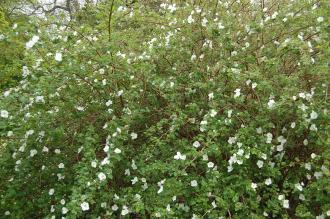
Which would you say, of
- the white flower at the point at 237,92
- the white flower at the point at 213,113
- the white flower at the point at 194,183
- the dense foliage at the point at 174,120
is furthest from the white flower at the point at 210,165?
the white flower at the point at 237,92

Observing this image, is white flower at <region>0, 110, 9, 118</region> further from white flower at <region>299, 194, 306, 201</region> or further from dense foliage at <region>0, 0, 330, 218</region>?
white flower at <region>299, 194, 306, 201</region>

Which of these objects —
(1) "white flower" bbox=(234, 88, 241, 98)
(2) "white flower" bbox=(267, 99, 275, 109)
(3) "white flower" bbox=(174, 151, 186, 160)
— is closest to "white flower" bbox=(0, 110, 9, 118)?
(3) "white flower" bbox=(174, 151, 186, 160)

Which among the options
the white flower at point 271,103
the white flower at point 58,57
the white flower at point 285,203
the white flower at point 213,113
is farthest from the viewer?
the white flower at point 58,57

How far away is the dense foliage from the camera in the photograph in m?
2.91

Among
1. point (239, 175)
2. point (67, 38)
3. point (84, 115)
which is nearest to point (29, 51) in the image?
point (67, 38)

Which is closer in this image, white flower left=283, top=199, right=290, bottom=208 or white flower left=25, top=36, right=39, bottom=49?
white flower left=283, top=199, right=290, bottom=208

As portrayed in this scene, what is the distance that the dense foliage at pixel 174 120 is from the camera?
115 inches

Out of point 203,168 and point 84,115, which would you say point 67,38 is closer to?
point 84,115

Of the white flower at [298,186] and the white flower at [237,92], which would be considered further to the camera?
the white flower at [237,92]

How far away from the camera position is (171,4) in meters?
4.32

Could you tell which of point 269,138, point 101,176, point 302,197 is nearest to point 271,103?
point 269,138

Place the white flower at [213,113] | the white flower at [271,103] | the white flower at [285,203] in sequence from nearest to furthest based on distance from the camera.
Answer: the white flower at [285,203] → the white flower at [271,103] → the white flower at [213,113]

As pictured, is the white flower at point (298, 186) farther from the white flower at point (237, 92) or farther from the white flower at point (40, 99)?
the white flower at point (40, 99)

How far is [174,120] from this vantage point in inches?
124
